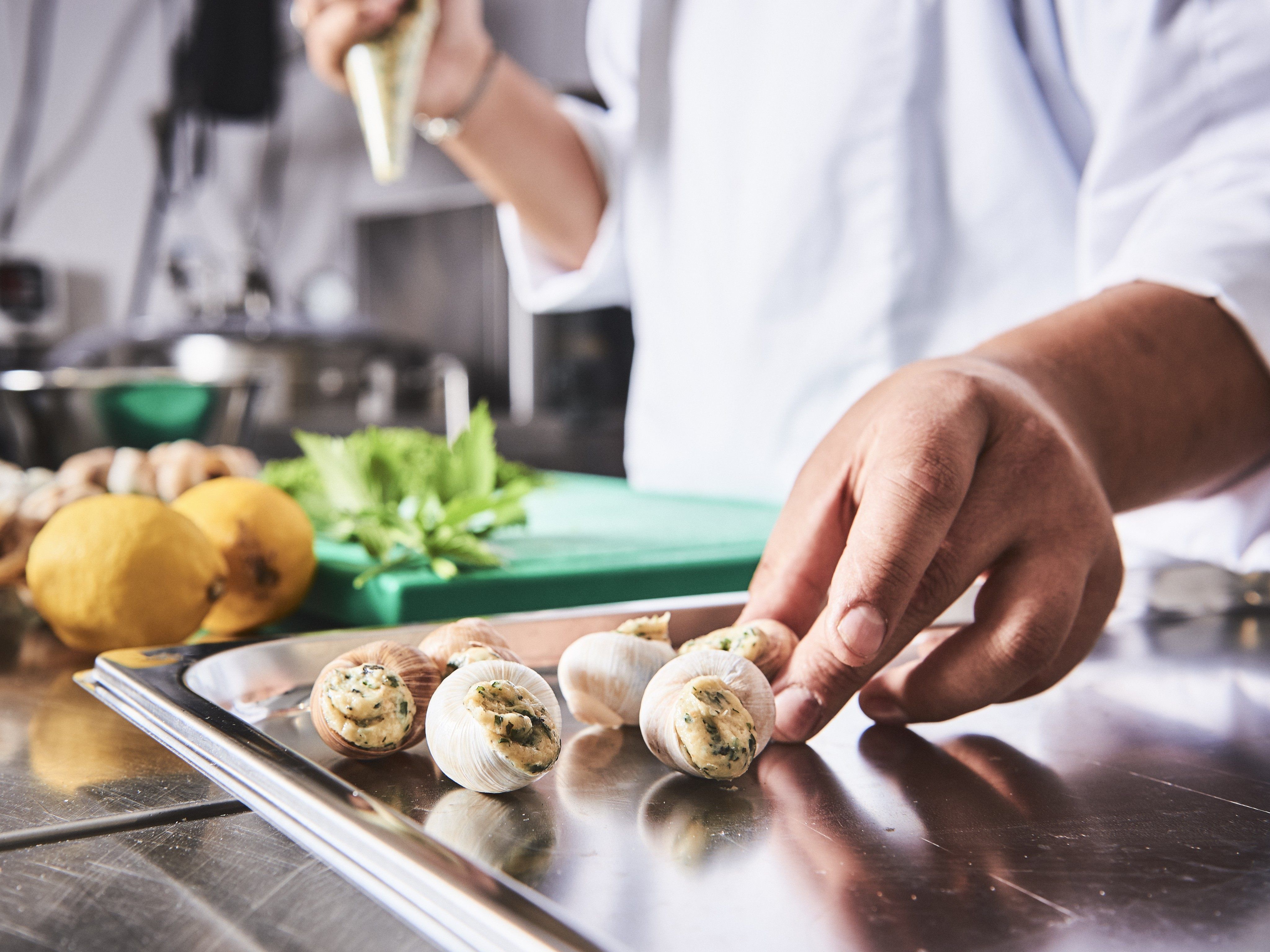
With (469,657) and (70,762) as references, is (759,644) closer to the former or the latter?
(469,657)

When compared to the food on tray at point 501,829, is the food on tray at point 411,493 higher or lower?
lower

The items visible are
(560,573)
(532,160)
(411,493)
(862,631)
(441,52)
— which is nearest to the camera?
(862,631)

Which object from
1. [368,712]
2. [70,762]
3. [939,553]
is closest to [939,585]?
[939,553]

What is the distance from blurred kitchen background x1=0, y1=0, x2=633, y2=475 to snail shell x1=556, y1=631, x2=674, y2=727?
191 centimetres

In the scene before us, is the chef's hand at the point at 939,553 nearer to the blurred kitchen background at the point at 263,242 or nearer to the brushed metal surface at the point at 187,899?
the brushed metal surface at the point at 187,899

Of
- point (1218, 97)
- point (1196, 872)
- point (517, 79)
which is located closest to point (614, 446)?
point (517, 79)

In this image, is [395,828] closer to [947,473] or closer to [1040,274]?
[947,473]

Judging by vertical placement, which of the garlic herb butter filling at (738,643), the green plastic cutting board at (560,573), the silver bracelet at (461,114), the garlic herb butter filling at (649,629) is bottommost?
the green plastic cutting board at (560,573)

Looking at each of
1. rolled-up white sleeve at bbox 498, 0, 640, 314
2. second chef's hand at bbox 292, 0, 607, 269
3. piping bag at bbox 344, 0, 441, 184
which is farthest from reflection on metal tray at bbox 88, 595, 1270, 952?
rolled-up white sleeve at bbox 498, 0, 640, 314

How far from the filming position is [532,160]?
1.24 m

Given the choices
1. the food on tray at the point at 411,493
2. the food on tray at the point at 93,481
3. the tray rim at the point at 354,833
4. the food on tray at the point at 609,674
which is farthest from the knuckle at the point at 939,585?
the food on tray at the point at 93,481

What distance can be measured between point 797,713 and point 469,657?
0.12 metres

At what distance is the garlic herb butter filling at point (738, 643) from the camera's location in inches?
17.0

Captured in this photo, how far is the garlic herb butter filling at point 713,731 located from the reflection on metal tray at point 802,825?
12 millimetres
